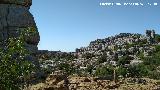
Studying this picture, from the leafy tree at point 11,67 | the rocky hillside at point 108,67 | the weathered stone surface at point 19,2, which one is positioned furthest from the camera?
the weathered stone surface at point 19,2

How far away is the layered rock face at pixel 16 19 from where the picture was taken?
105ft

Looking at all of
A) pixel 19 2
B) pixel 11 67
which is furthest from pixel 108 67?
pixel 11 67

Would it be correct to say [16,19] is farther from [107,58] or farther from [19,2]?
[107,58]

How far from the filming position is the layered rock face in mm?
31922

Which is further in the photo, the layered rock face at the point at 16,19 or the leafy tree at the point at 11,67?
the layered rock face at the point at 16,19

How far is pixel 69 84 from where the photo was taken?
2688cm

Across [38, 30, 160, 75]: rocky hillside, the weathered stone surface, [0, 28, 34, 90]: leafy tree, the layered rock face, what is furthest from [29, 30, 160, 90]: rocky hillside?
[0, 28, 34, 90]: leafy tree

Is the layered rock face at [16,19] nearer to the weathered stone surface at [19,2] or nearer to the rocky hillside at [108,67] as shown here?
the weathered stone surface at [19,2]

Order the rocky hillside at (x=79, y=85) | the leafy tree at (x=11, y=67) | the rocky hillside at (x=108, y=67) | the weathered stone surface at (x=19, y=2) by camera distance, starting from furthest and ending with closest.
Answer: the weathered stone surface at (x=19, y=2)
the rocky hillside at (x=108, y=67)
the rocky hillside at (x=79, y=85)
the leafy tree at (x=11, y=67)

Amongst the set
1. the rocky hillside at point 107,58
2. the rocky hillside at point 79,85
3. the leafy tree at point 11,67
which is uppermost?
the rocky hillside at point 107,58

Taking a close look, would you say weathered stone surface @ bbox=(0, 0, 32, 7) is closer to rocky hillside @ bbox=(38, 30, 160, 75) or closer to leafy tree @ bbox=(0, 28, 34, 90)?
leafy tree @ bbox=(0, 28, 34, 90)

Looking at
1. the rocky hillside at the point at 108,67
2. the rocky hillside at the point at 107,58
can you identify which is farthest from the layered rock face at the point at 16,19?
the rocky hillside at the point at 107,58

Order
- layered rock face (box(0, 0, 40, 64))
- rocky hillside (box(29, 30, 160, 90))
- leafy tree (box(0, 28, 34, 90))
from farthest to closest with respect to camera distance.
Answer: layered rock face (box(0, 0, 40, 64)), rocky hillside (box(29, 30, 160, 90)), leafy tree (box(0, 28, 34, 90))

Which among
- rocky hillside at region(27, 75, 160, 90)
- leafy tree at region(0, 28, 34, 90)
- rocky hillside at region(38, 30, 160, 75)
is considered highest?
rocky hillside at region(38, 30, 160, 75)
